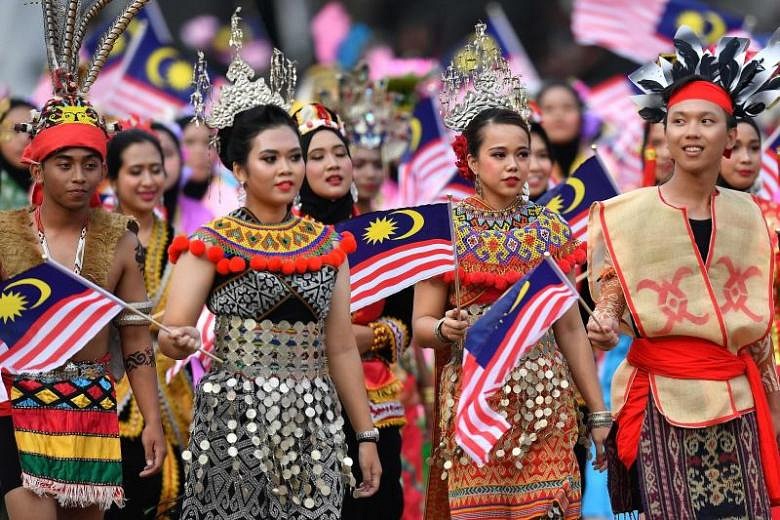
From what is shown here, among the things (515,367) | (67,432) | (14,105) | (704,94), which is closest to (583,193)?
(515,367)

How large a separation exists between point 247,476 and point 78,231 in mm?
1418

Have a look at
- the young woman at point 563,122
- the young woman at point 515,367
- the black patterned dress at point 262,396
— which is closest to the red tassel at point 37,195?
the black patterned dress at point 262,396

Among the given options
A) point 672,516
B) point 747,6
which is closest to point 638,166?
point 672,516

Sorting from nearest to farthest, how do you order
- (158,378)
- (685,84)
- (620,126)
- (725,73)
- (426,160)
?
(685,84)
(725,73)
(158,378)
(426,160)
(620,126)

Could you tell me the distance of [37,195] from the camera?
25.1 ft

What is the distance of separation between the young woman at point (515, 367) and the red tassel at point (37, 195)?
1.71 metres

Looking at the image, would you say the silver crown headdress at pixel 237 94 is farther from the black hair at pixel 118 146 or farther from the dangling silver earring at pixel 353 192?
the black hair at pixel 118 146

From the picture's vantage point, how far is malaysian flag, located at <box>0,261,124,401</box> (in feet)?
22.8

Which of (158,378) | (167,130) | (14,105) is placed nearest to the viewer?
(158,378)

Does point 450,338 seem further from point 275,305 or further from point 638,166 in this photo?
point 638,166

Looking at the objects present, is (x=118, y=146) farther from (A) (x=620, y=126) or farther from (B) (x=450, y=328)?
(A) (x=620, y=126)

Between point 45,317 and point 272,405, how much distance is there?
3.26 ft

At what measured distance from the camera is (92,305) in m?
6.99

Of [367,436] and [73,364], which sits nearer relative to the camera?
[367,436]
